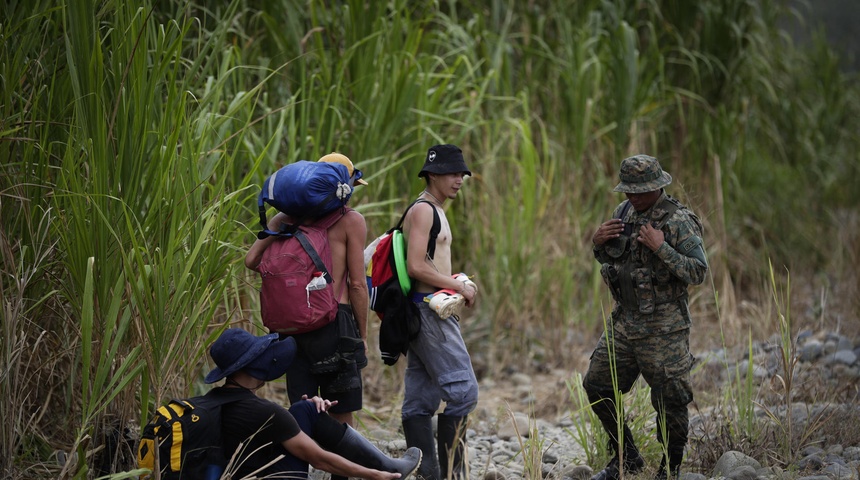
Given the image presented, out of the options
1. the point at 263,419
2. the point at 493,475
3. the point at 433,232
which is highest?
the point at 433,232

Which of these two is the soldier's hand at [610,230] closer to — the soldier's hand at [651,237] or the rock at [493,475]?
the soldier's hand at [651,237]

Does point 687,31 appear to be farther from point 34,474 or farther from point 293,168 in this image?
point 34,474

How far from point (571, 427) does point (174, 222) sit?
9.79 ft

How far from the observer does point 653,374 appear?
4164 millimetres

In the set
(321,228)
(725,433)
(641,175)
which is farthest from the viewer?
(725,433)

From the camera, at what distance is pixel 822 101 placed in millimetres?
10344

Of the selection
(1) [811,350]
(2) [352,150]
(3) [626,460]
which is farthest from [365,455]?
(1) [811,350]

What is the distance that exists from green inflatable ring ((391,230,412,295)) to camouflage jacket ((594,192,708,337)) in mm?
907

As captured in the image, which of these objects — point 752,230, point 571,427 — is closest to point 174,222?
point 571,427

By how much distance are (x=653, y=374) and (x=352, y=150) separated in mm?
2599

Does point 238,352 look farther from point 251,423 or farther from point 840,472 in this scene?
point 840,472

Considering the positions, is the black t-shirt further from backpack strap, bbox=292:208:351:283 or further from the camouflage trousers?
the camouflage trousers

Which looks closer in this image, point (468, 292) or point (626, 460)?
point (468, 292)

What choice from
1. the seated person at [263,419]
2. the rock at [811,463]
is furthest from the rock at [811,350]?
the seated person at [263,419]
